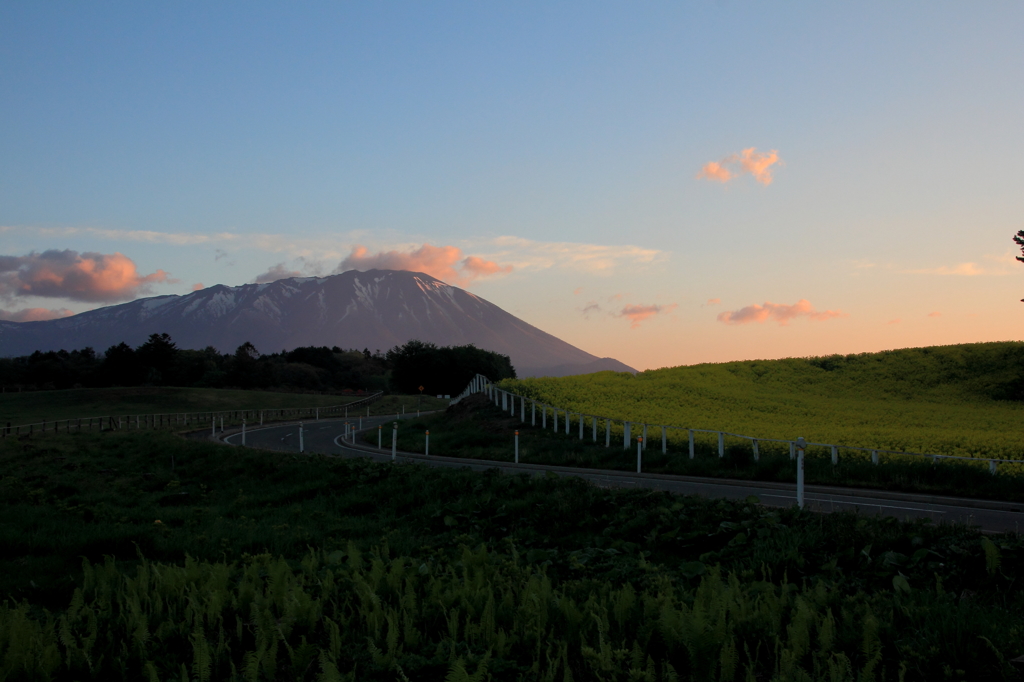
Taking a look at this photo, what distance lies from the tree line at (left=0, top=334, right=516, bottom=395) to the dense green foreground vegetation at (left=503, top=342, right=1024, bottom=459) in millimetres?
56074

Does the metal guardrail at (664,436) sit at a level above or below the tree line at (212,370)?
below

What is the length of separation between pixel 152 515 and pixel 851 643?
1317 centimetres

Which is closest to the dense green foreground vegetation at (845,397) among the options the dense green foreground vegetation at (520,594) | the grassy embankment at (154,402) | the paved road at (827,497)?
the paved road at (827,497)

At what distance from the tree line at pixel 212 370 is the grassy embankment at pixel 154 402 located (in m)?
17.3

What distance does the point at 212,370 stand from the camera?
126 meters

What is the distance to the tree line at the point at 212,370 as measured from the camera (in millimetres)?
112312

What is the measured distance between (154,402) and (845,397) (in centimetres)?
7221

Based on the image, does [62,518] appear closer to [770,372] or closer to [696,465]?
[696,465]

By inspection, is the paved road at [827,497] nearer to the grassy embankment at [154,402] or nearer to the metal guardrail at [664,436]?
the metal guardrail at [664,436]

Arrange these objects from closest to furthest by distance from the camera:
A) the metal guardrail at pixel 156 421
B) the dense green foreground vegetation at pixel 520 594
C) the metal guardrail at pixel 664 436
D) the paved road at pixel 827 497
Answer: the dense green foreground vegetation at pixel 520 594 < the paved road at pixel 827 497 < the metal guardrail at pixel 664 436 < the metal guardrail at pixel 156 421

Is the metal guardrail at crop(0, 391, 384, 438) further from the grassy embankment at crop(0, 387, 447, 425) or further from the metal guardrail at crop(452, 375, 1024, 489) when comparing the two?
the metal guardrail at crop(452, 375, 1024, 489)

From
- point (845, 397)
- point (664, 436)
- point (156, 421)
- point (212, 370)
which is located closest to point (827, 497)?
point (664, 436)

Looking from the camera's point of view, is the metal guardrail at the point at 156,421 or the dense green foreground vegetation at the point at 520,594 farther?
the metal guardrail at the point at 156,421

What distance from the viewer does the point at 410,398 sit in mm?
87500
